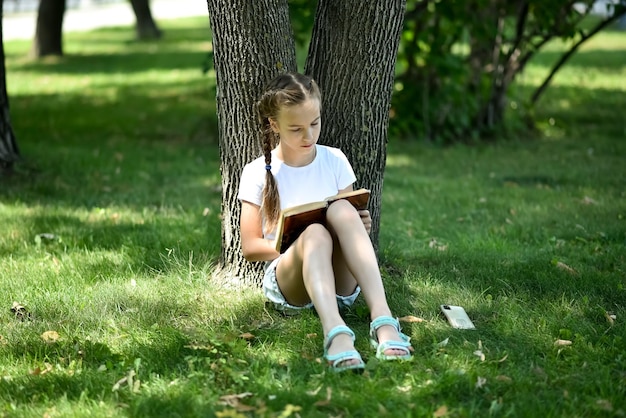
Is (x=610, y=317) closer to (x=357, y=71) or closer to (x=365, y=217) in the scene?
(x=365, y=217)

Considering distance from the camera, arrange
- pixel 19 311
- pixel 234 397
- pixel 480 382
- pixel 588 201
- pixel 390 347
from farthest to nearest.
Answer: pixel 588 201, pixel 19 311, pixel 390 347, pixel 480 382, pixel 234 397

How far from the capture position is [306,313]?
13.7 ft

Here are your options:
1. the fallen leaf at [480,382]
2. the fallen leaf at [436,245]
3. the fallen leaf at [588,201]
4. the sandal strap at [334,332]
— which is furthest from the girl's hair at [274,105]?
the fallen leaf at [588,201]

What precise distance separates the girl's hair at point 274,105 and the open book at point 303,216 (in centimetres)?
18

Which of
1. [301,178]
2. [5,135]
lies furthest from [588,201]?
[5,135]

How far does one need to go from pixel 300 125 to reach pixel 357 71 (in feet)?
2.27

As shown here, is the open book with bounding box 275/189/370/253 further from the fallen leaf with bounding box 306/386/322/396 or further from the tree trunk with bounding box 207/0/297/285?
the fallen leaf with bounding box 306/386/322/396

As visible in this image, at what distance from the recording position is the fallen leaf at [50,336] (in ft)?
12.7

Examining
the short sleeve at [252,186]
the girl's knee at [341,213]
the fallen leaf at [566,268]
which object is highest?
the short sleeve at [252,186]

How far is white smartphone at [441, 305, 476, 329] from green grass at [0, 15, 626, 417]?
48 mm

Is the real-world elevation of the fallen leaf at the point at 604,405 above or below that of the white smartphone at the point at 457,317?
above

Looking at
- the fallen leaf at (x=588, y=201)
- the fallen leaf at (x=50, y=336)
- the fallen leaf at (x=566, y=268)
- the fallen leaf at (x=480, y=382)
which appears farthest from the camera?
the fallen leaf at (x=588, y=201)

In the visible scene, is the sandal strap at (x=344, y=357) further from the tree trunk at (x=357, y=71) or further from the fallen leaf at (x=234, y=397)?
the tree trunk at (x=357, y=71)

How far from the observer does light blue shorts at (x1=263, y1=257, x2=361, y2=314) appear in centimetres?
418
